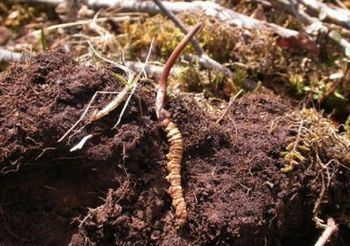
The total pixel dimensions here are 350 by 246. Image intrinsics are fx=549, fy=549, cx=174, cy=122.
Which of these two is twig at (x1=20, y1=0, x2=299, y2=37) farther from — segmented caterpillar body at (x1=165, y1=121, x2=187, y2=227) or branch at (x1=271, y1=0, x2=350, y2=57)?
segmented caterpillar body at (x1=165, y1=121, x2=187, y2=227)

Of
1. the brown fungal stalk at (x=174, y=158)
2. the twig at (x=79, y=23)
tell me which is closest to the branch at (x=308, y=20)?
the twig at (x=79, y=23)

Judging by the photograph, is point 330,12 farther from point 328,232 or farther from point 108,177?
point 108,177

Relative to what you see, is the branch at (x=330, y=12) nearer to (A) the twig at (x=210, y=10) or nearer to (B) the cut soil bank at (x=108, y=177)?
(A) the twig at (x=210, y=10)

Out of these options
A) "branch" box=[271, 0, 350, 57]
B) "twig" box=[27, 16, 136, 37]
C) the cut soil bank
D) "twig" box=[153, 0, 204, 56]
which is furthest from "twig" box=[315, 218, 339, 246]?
"twig" box=[27, 16, 136, 37]

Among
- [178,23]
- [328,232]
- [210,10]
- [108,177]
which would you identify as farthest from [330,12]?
[108,177]

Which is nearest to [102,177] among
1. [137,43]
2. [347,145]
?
[347,145]
